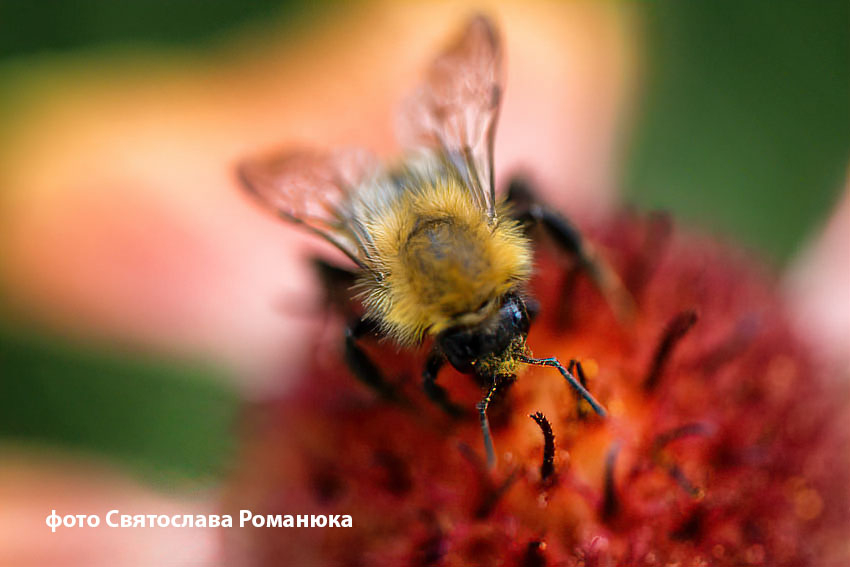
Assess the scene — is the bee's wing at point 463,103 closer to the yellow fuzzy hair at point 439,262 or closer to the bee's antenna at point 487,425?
the yellow fuzzy hair at point 439,262

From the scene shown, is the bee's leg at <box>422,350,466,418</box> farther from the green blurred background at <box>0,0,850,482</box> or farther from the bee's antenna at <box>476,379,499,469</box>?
the green blurred background at <box>0,0,850,482</box>

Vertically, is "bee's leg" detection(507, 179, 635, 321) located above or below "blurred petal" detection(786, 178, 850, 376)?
below

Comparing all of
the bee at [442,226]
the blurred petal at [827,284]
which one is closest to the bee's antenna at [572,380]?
the bee at [442,226]

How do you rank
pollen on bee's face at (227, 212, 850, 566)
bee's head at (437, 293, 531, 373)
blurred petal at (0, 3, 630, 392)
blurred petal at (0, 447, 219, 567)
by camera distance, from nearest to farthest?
1. bee's head at (437, 293, 531, 373)
2. pollen on bee's face at (227, 212, 850, 566)
3. blurred petal at (0, 447, 219, 567)
4. blurred petal at (0, 3, 630, 392)

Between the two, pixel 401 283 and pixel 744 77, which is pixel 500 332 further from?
pixel 744 77

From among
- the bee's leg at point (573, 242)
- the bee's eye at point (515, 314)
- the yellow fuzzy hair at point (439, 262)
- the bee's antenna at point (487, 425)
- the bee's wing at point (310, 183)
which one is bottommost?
the bee's antenna at point (487, 425)

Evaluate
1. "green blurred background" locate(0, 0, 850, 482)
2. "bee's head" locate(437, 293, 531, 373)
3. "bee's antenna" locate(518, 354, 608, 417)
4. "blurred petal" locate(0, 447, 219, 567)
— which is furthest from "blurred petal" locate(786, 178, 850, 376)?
"blurred petal" locate(0, 447, 219, 567)
